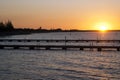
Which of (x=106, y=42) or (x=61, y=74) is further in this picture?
(x=106, y=42)

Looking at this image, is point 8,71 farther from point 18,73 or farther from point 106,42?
point 106,42

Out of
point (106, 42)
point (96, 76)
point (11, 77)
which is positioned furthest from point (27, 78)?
point (106, 42)

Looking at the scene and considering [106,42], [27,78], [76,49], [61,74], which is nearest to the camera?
[27,78]

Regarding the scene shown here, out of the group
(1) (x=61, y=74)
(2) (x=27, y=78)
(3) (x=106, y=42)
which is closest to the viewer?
(2) (x=27, y=78)

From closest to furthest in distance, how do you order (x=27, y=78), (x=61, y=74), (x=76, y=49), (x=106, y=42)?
(x=27, y=78) → (x=61, y=74) → (x=76, y=49) → (x=106, y=42)

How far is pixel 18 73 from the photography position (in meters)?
32.8

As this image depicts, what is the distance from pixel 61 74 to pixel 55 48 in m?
39.7

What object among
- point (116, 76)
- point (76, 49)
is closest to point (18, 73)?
point (116, 76)

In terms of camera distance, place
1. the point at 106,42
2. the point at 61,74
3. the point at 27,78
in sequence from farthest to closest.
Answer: the point at 106,42
the point at 61,74
the point at 27,78

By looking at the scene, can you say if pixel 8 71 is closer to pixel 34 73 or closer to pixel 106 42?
pixel 34 73

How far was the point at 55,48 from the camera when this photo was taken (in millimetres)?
72188

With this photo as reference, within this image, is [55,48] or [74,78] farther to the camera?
[55,48]

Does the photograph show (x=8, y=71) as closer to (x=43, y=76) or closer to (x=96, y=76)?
(x=43, y=76)

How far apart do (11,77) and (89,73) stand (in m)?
8.86
